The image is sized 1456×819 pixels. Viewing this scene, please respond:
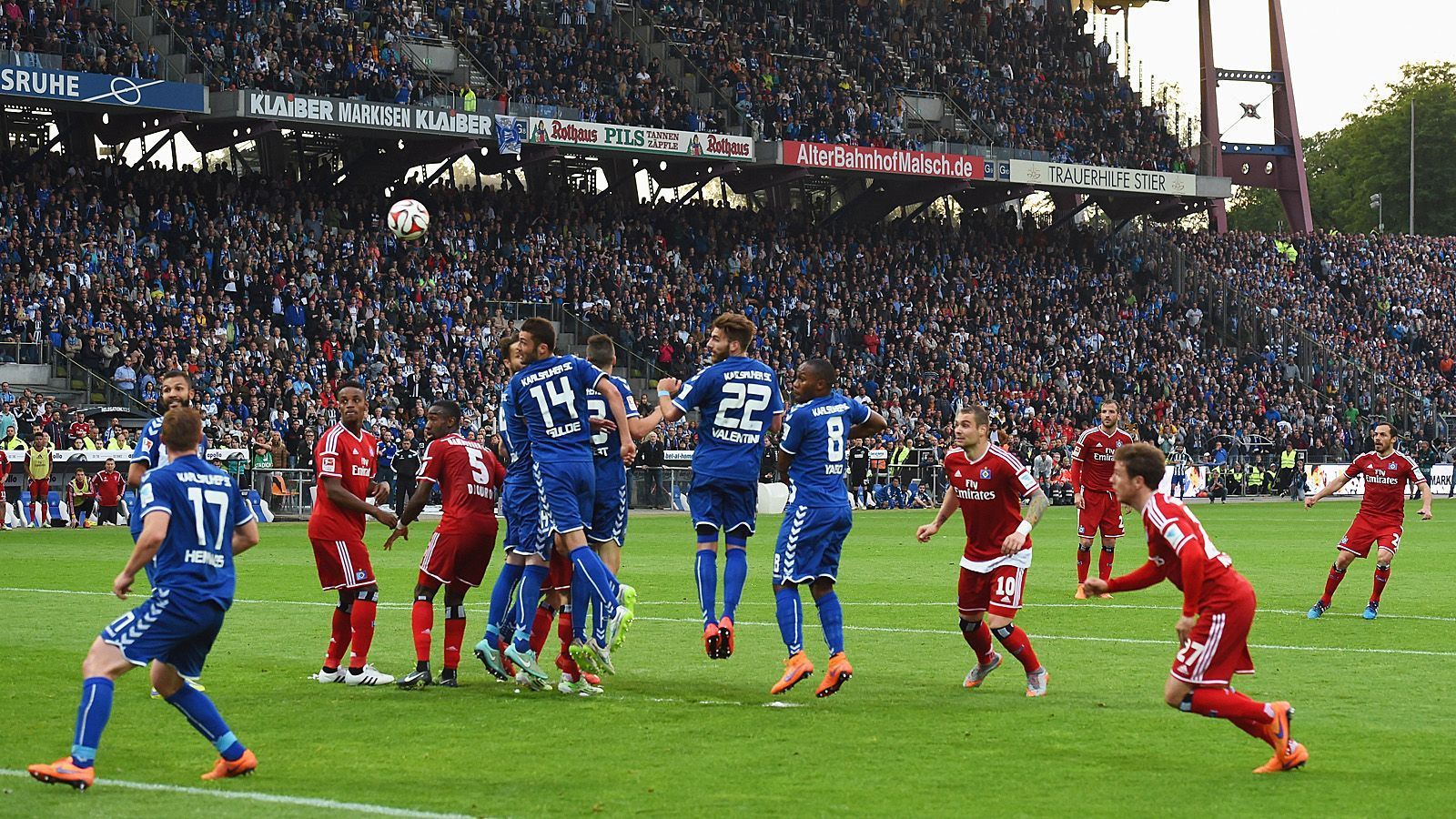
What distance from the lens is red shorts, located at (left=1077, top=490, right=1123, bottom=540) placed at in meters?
20.8

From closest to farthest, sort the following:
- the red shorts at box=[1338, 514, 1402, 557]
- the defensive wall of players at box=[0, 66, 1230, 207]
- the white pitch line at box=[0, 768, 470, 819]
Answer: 1. the white pitch line at box=[0, 768, 470, 819]
2. the red shorts at box=[1338, 514, 1402, 557]
3. the defensive wall of players at box=[0, 66, 1230, 207]

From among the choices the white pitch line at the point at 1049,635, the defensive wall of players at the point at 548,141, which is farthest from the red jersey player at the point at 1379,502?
the defensive wall of players at the point at 548,141

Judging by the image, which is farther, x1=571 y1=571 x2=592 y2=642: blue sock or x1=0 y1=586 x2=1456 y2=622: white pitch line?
x1=0 y1=586 x2=1456 y2=622: white pitch line

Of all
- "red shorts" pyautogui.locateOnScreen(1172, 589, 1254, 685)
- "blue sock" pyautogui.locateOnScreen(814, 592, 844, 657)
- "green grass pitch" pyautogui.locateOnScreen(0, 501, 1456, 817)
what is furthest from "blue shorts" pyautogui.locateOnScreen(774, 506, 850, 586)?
"red shorts" pyautogui.locateOnScreen(1172, 589, 1254, 685)

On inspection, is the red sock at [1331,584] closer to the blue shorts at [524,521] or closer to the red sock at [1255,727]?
the blue shorts at [524,521]

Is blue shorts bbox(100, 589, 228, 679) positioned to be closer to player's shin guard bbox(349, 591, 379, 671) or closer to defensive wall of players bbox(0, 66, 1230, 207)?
player's shin guard bbox(349, 591, 379, 671)

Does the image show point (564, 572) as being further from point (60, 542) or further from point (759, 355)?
point (759, 355)

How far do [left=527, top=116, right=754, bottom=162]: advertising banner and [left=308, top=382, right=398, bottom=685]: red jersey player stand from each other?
3457 centimetres

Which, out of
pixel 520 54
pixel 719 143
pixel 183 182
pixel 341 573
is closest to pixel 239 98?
pixel 183 182

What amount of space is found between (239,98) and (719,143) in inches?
539

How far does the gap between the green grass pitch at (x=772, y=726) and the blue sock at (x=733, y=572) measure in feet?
2.09

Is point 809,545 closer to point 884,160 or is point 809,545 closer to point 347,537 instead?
point 347,537

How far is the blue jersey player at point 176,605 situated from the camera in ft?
27.7

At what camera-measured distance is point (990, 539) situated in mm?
12219
